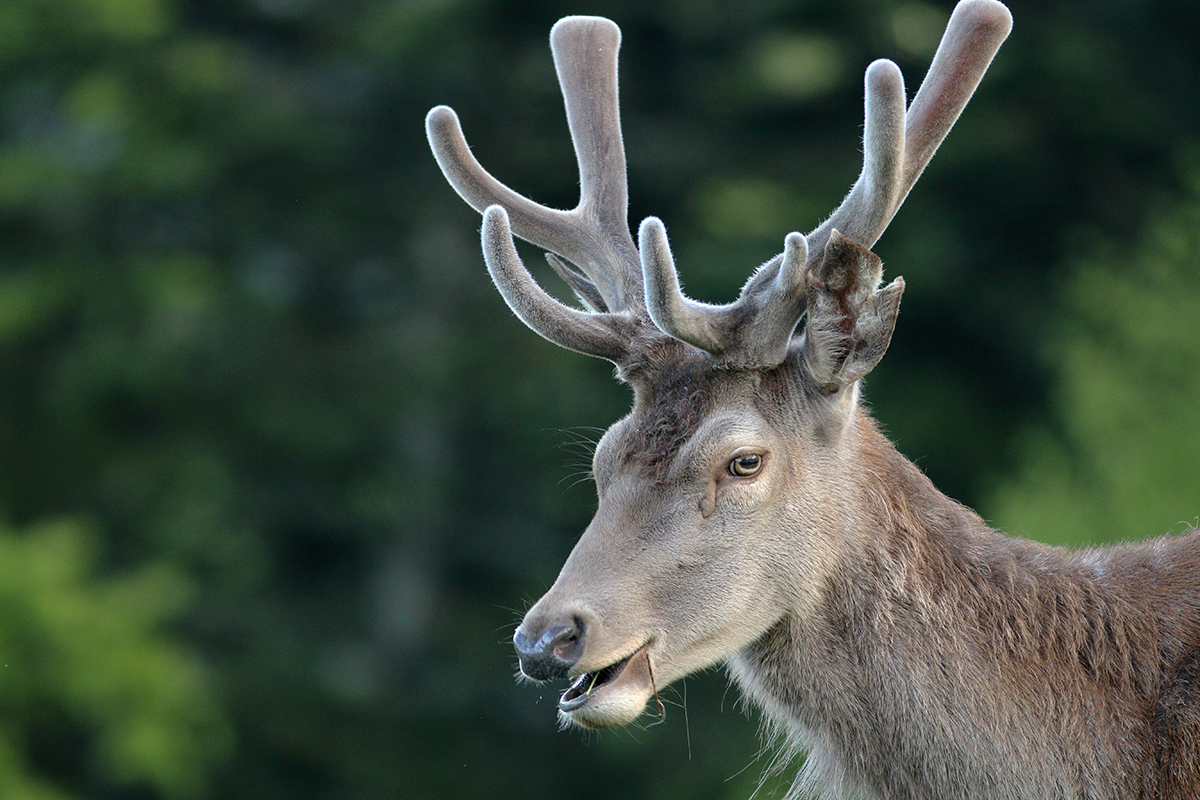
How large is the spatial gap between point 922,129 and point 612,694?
5.83 feet

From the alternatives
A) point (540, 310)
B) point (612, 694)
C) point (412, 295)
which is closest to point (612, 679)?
point (612, 694)

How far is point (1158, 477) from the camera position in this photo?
9.65 meters

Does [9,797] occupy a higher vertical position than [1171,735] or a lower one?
lower

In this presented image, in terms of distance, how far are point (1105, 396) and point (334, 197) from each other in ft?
30.0

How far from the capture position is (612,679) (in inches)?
157

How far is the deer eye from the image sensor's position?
4.16m

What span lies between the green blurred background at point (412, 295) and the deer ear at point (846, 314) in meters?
10.4


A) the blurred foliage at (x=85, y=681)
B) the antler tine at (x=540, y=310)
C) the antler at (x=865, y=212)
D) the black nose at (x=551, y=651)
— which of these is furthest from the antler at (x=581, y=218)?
the blurred foliage at (x=85, y=681)

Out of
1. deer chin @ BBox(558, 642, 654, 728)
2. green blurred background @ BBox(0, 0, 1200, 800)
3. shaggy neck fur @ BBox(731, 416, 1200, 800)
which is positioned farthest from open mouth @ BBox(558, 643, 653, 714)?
green blurred background @ BBox(0, 0, 1200, 800)

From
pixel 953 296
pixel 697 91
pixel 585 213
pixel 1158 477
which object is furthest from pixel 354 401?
pixel 585 213

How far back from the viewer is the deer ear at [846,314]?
159 inches

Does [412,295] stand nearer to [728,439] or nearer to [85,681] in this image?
[85,681]

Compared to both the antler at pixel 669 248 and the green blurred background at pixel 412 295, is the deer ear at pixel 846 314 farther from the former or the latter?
the green blurred background at pixel 412 295

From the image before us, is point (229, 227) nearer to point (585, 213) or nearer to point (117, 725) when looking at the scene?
point (117, 725)
